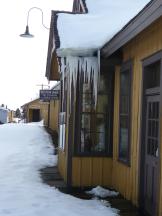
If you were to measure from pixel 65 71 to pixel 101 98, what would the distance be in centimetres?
97

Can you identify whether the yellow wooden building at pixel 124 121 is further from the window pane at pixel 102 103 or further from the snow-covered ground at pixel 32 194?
the snow-covered ground at pixel 32 194

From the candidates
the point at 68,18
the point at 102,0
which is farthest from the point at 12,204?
the point at 102,0

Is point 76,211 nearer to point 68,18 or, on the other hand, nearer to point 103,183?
point 103,183

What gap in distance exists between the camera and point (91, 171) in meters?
10.8

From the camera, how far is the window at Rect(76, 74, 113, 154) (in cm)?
1080

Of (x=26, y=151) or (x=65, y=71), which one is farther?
(x=26, y=151)

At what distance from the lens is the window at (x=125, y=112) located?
9.62 meters

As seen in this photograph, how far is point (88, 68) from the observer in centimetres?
1035

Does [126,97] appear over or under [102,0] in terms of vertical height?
under

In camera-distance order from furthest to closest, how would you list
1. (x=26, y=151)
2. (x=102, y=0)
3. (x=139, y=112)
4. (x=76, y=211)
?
1. (x=26, y=151)
2. (x=102, y=0)
3. (x=139, y=112)
4. (x=76, y=211)

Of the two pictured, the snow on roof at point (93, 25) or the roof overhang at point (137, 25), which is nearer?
Result: the roof overhang at point (137, 25)

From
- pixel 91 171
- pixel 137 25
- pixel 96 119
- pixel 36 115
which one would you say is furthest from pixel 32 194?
pixel 36 115

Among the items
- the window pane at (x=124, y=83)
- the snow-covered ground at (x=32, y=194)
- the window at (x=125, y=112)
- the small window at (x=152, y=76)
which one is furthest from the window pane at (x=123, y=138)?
the small window at (x=152, y=76)

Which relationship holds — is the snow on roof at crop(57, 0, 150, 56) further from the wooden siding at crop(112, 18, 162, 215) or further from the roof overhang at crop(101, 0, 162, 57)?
the wooden siding at crop(112, 18, 162, 215)
